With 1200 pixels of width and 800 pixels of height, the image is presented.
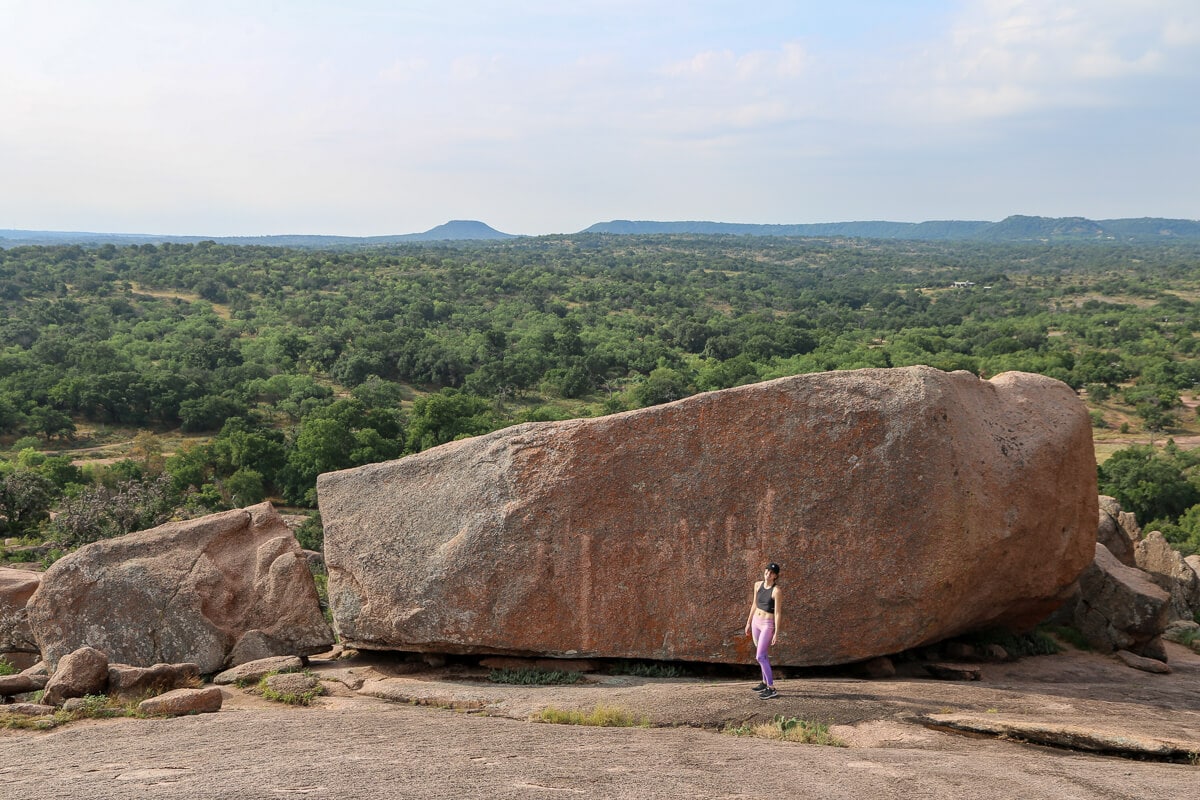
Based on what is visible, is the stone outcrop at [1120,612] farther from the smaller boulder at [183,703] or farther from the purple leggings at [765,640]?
the smaller boulder at [183,703]

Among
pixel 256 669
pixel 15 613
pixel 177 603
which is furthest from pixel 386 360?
pixel 256 669

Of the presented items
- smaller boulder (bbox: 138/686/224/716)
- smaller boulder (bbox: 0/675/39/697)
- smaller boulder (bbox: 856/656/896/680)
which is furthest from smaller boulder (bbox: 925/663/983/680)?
smaller boulder (bbox: 0/675/39/697)

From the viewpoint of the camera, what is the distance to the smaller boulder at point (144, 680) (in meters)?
10.9

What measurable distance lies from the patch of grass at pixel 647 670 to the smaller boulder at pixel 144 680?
18.5 feet

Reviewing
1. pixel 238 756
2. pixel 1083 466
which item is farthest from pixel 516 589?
pixel 1083 466

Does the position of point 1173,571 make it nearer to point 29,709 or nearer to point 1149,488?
point 29,709

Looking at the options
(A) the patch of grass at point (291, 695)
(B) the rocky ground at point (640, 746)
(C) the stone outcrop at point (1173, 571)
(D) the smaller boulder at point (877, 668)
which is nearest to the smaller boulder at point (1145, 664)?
(B) the rocky ground at point (640, 746)

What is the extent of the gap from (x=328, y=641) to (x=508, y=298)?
98529 millimetres

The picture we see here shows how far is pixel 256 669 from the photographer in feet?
40.1

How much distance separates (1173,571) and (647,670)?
14216mm

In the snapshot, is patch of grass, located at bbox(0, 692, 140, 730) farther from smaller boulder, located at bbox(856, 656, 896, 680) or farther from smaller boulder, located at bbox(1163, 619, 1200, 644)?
smaller boulder, located at bbox(1163, 619, 1200, 644)

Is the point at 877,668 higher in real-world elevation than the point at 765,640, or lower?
lower

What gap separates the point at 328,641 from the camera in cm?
1339

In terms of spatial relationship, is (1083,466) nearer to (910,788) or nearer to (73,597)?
(910,788)
